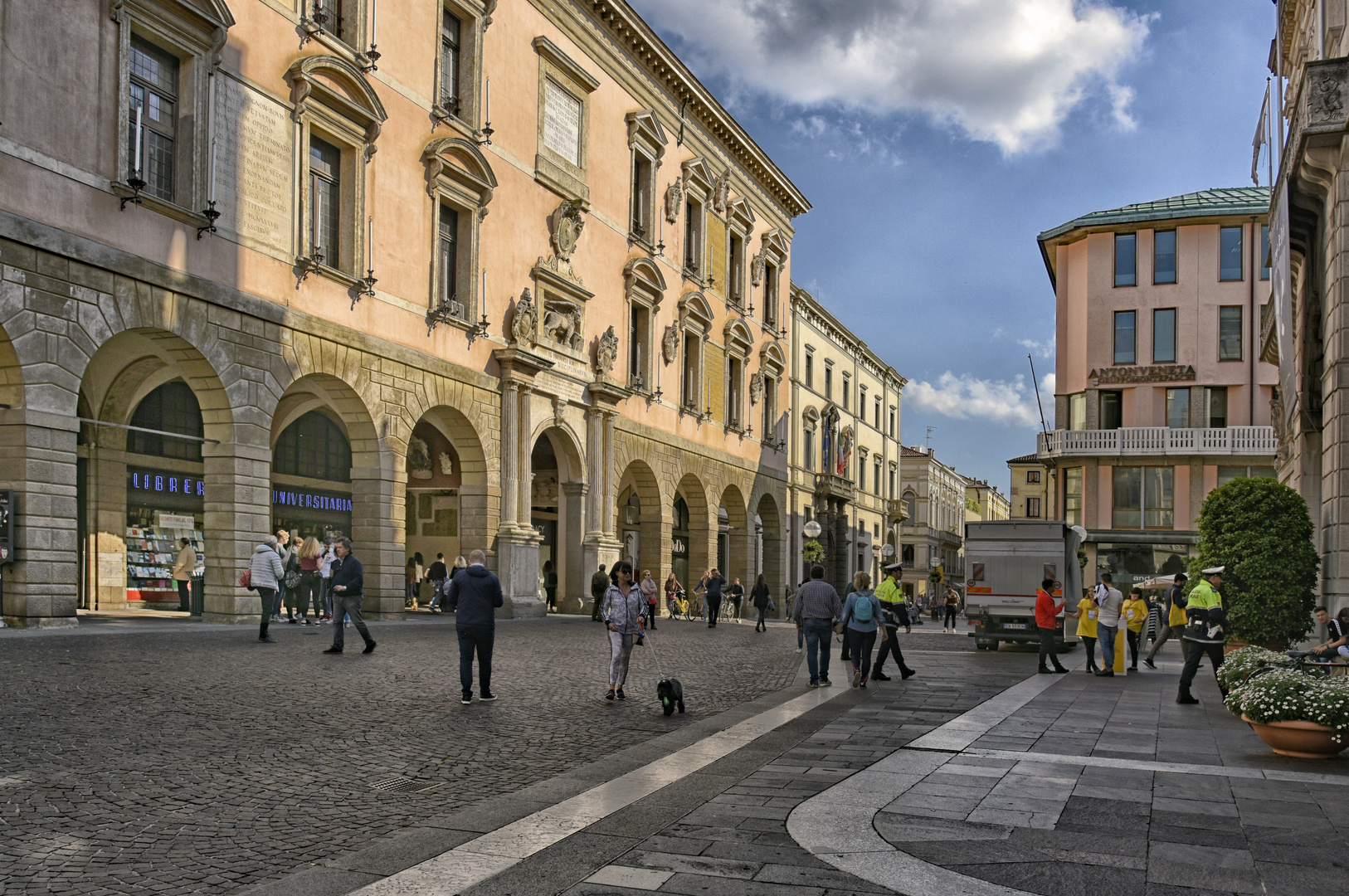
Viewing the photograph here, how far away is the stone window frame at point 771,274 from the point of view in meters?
47.9

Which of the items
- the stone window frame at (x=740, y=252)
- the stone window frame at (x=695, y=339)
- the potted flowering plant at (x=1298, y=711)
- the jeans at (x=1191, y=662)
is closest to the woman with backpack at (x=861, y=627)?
the jeans at (x=1191, y=662)

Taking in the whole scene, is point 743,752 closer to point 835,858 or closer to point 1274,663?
point 835,858

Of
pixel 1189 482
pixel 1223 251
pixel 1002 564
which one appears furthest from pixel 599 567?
pixel 1223 251

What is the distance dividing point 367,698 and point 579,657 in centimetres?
668

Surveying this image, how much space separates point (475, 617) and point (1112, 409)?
40.4 metres

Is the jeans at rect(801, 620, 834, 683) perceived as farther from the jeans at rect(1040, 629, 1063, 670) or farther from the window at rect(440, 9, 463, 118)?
the window at rect(440, 9, 463, 118)

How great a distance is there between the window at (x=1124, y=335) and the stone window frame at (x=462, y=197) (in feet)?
97.0

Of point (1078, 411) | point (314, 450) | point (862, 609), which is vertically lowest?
point (862, 609)

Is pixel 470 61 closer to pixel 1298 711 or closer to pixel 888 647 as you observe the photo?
pixel 888 647

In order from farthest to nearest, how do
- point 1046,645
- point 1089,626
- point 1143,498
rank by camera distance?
point 1143,498, point 1089,626, point 1046,645

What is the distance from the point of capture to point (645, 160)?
37438 millimetres

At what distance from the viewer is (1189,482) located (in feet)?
147

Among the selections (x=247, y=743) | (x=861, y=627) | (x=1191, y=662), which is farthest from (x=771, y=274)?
(x=247, y=743)

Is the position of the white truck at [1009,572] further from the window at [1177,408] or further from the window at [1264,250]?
the window at [1264,250]
